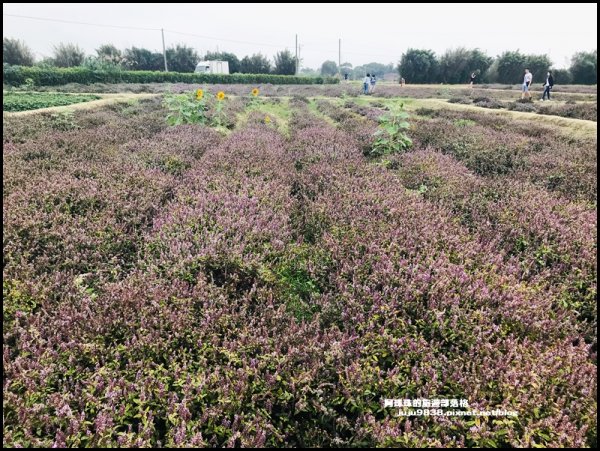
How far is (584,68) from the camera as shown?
5038cm

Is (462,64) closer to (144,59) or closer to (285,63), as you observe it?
(285,63)

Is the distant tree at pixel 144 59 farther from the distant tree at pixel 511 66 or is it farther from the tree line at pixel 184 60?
the distant tree at pixel 511 66

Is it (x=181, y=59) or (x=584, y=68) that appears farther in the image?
(x=181, y=59)

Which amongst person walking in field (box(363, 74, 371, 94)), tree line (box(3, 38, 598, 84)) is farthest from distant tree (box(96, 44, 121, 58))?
person walking in field (box(363, 74, 371, 94))

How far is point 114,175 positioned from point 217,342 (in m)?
4.67

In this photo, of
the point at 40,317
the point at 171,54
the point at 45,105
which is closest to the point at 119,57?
the point at 171,54

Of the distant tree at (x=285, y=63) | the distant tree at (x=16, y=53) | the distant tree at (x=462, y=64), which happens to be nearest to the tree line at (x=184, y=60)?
the distant tree at (x=285, y=63)

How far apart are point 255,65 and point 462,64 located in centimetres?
4088

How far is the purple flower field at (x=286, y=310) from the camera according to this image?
7.55 feet

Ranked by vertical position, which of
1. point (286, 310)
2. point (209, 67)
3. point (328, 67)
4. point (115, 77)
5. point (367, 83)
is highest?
point (328, 67)

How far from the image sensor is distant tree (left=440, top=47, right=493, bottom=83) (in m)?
57.5

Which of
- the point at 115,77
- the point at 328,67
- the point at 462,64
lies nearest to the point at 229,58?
the point at 115,77

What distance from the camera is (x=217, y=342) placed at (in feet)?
9.13

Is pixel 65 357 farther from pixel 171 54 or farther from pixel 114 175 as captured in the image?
pixel 171 54
